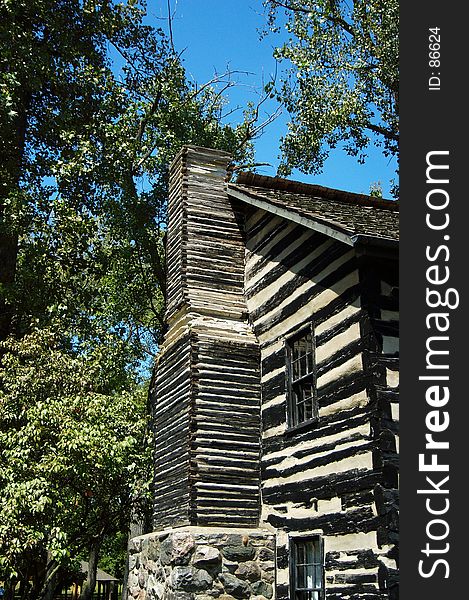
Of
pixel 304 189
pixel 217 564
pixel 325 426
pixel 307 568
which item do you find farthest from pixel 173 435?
pixel 304 189

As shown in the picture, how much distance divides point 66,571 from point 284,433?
10.6 meters

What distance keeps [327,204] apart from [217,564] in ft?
20.8

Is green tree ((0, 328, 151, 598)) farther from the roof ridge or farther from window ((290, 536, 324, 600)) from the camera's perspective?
the roof ridge

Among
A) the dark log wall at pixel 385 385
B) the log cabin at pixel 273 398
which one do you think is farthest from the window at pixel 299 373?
the dark log wall at pixel 385 385

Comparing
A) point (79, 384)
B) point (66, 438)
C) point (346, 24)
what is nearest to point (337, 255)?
point (66, 438)

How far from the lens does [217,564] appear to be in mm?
10625

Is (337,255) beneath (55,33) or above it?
beneath

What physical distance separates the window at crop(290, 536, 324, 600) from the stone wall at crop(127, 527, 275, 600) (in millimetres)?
639

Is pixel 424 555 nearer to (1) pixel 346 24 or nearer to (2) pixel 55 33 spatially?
(2) pixel 55 33

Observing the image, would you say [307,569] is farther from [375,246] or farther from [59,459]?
[59,459]

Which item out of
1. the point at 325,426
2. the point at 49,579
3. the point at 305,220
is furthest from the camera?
the point at 49,579

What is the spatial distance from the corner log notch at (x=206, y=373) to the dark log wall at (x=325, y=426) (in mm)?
363

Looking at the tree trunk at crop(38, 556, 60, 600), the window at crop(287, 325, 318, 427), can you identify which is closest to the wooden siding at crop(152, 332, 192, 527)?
the window at crop(287, 325, 318, 427)

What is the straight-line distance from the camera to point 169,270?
1473 cm
